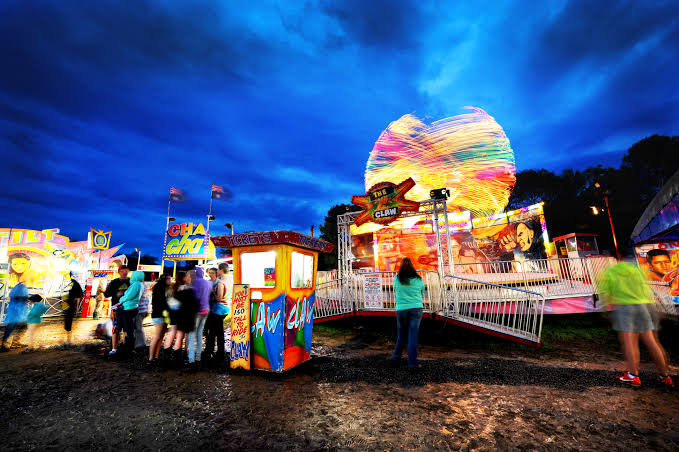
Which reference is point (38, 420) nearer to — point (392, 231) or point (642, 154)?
point (392, 231)

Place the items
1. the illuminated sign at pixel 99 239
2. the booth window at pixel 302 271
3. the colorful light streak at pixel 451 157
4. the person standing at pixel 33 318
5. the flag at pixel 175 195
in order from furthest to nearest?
the illuminated sign at pixel 99 239 → the flag at pixel 175 195 → the colorful light streak at pixel 451 157 → the person standing at pixel 33 318 → the booth window at pixel 302 271

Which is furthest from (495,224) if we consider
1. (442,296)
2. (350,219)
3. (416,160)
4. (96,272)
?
(96,272)

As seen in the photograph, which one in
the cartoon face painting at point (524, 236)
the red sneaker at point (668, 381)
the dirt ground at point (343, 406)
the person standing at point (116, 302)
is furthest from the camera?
the cartoon face painting at point (524, 236)

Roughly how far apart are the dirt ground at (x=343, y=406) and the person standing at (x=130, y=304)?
0.60 metres

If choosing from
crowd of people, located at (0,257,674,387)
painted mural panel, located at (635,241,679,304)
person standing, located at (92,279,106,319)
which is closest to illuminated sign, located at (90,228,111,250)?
person standing, located at (92,279,106,319)

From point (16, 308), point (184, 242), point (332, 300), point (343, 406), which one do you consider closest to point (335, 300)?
point (332, 300)

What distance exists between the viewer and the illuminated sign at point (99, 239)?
25312mm

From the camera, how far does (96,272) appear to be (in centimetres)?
1382

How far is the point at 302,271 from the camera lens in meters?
5.82

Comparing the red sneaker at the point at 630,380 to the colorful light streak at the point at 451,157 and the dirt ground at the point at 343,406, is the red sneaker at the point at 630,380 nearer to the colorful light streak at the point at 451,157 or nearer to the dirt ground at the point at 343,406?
the dirt ground at the point at 343,406

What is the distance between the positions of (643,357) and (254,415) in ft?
24.4

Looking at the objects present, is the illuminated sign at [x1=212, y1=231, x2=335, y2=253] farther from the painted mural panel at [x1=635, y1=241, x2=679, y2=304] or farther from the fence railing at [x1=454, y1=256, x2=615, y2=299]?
the painted mural panel at [x1=635, y1=241, x2=679, y2=304]

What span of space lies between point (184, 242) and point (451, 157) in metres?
16.3

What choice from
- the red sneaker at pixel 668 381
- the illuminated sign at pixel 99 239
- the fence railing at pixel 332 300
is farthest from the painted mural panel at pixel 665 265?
the illuminated sign at pixel 99 239
